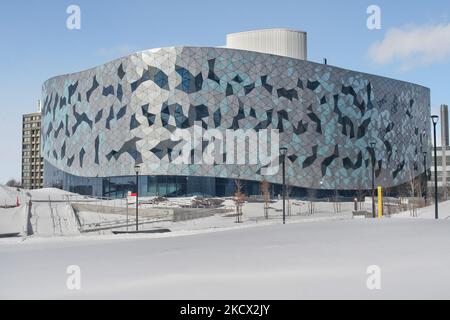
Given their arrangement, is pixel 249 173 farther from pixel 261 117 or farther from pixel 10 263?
pixel 10 263

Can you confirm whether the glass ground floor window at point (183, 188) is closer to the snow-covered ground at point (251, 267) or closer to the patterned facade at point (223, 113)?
the patterned facade at point (223, 113)

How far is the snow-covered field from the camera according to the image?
8.20 meters

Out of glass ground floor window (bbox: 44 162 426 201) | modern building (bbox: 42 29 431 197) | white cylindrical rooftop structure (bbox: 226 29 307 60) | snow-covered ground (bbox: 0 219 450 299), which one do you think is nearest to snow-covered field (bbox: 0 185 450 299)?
snow-covered ground (bbox: 0 219 450 299)

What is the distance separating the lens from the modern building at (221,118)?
74.5 meters

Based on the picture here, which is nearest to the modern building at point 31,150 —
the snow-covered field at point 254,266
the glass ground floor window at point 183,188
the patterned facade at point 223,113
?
the patterned facade at point 223,113

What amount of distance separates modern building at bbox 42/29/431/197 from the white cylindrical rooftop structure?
0.58 feet

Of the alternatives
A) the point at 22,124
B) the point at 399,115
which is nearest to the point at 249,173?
the point at 399,115

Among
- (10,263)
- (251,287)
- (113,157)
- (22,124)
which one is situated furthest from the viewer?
(22,124)

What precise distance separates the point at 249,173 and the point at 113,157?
2240 centimetres

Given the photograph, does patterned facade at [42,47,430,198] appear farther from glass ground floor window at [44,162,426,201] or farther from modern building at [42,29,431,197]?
glass ground floor window at [44,162,426,201]

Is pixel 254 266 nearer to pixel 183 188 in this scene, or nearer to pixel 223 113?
pixel 183 188

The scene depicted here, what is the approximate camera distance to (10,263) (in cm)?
1218

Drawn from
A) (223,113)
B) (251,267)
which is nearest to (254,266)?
(251,267)

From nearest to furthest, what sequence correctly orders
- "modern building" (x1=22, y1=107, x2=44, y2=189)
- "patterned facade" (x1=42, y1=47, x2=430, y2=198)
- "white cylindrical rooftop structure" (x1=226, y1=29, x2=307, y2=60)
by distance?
"patterned facade" (x1=42, y1=47, x2=430, y2=198)
"white cylindrical rooftop structure" (x1=226, y1=29, x2=307, y2=60)
"modern building" (x1=22, y1=107, x2=44, y2=189)
